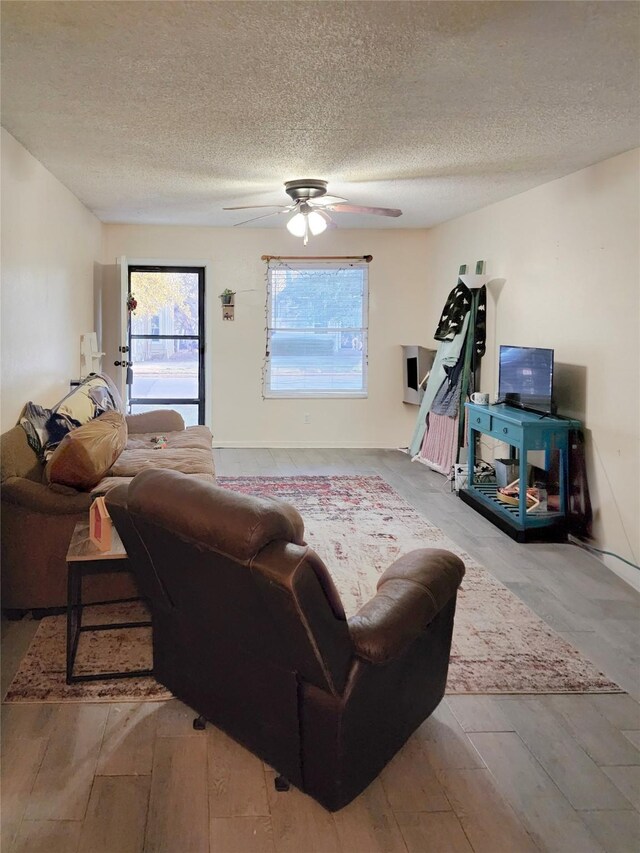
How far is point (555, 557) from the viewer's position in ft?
14.2

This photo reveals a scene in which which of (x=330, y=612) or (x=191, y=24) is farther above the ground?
(x=191, y=24)

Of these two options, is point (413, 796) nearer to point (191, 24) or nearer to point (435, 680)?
point (435, 680)

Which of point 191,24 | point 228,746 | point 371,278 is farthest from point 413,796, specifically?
point 371,278

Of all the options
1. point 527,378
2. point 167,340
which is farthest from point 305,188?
point 167,340

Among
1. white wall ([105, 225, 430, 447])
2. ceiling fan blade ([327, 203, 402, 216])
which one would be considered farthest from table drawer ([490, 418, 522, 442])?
white wall ([105, 225, 430, 447])

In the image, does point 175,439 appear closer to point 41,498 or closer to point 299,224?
point 299,224

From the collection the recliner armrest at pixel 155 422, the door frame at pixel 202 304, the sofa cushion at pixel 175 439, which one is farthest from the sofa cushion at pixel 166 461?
the door frame at pixel 202 304

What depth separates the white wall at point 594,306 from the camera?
13.4 ft

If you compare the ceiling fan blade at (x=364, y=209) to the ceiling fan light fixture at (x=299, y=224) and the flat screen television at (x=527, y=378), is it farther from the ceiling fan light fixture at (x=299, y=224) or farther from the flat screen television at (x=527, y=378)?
the flat screen television at (x=527, y=378)

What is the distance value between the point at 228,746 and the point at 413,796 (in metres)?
0.61

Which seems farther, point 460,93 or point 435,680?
point 460,93

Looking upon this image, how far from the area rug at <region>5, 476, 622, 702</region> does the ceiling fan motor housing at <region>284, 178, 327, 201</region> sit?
2.39 metres

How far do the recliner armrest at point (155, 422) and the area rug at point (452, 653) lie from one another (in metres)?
1.70

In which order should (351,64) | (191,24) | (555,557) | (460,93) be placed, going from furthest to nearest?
(555,557)
(460,93)
(351,64)
(191,24)
